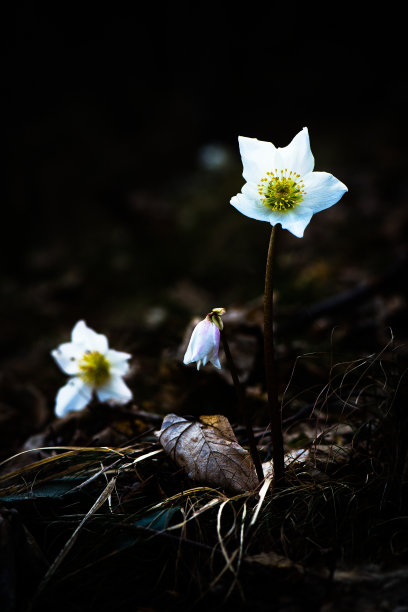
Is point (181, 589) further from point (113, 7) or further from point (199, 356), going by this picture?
point (113, 7)

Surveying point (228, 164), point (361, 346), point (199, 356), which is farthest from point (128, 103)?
point (199, 356)

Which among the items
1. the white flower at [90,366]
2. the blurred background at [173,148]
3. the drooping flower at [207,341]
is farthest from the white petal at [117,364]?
the blurred background at [173,148]

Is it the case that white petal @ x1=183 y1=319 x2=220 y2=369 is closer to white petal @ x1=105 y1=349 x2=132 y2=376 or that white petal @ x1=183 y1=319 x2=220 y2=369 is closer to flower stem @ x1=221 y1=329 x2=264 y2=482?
flower stem @ x1=221 y1=329 x2=264 y2=482

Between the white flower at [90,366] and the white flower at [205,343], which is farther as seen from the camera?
the white flower at [90,366]

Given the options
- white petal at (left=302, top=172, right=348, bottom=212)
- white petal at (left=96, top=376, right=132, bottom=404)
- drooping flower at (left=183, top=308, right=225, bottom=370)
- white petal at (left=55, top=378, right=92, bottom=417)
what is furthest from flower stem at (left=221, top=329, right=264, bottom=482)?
white petal at (left=55, top=378, right=92, bottom=417)

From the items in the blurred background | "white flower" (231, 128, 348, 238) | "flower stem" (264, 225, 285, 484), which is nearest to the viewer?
"flower stem" (264, 225, 285, 484)

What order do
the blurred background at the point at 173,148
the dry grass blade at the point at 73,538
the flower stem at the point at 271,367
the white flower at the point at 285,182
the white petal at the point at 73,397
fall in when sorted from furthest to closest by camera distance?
the blurred background at the point at 173,148 < the white petal at the point at 73,397 < the white flower at the point at 285,182 < the flower stem at the point at 271,367 < the dry grass blade at the point at 73,538

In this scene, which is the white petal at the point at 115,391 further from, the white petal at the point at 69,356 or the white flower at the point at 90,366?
the white petal at the point at 69,356

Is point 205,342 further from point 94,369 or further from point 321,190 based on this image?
point 94,369
